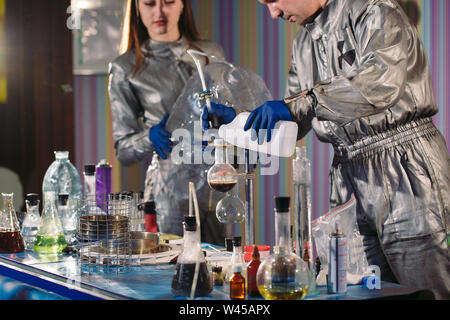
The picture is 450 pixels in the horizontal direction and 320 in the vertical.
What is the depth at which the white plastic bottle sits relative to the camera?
6.40 feet

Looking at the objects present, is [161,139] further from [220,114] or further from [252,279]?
[252,279]

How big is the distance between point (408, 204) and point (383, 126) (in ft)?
0.90

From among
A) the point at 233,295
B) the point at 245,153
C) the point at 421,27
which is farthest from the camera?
the point at 421,27

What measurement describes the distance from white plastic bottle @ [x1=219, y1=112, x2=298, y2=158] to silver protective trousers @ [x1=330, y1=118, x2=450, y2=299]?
0.41 m

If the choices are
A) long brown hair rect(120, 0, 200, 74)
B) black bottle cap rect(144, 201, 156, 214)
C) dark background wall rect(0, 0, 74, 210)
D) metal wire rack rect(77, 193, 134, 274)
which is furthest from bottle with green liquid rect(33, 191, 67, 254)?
dark background wall rect(0, 0, 74, 210)

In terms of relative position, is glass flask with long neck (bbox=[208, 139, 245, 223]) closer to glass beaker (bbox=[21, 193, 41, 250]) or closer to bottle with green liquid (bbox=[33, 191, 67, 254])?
bottle with green liquid (bbox=[33, 191, 67, 254])

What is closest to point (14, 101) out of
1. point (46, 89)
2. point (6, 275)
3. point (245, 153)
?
point (46, 89)

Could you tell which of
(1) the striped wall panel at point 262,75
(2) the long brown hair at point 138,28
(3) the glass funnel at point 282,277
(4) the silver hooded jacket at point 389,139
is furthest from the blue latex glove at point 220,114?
(1) the striped wall panel at point 262,75

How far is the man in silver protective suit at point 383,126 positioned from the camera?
6.63 ft

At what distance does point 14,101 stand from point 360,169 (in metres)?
2.70

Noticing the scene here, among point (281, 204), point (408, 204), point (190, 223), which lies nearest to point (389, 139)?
point (408, 204)

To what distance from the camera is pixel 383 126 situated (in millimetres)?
2213

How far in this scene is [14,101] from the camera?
422cm
